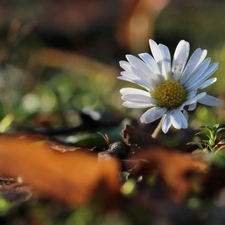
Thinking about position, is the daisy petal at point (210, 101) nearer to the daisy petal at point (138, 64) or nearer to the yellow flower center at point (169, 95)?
the yellow flower center at point (169, 95)

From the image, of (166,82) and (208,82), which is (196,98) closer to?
(208,82)

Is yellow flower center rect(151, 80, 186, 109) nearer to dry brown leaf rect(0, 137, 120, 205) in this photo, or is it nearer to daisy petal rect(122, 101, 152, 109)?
daisy petal rect(122, 101, 152, 109)

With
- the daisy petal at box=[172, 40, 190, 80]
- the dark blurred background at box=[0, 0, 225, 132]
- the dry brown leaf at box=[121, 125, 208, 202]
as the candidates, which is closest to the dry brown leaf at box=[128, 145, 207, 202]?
the dry brown leaf at box=[121, 125, 208, 202]

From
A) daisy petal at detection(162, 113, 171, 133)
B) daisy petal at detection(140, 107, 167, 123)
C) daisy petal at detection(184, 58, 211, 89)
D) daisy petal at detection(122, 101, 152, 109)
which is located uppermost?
daisy petal at detection(184, 58, 211, 89)

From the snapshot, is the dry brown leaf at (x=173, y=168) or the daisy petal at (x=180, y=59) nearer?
the dry brown leaf at (x=173, y=168)

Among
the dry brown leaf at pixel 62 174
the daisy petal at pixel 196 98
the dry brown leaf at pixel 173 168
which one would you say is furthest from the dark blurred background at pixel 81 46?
the dry brown leaf at pixel 62 174

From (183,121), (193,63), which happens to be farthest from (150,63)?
(183,121)

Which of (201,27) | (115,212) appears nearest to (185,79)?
(115,212)
